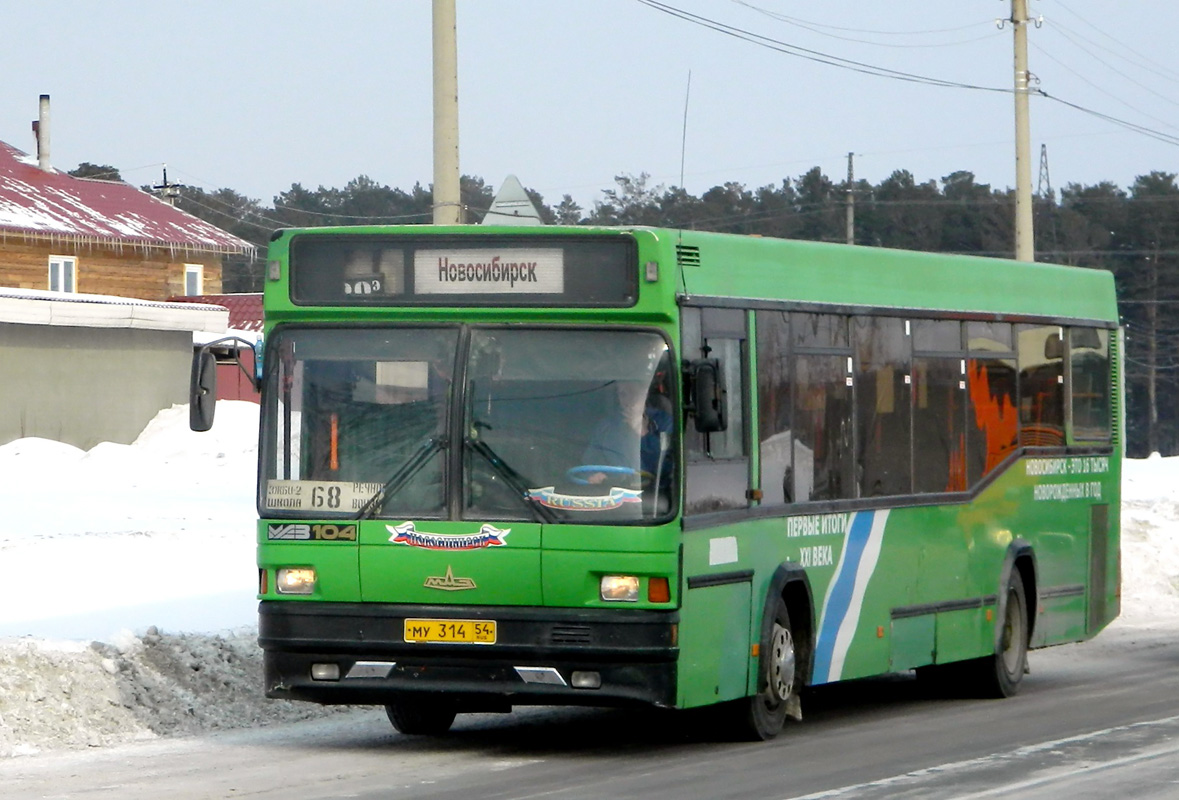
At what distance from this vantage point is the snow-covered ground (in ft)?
38.6

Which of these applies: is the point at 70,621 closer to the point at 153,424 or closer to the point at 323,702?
the point at 323,702

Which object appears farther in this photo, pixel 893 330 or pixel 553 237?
pixel 893 330

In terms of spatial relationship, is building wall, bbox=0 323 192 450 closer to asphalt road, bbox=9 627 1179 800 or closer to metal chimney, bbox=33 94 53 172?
metal chimney, bbox=33 94 53 172

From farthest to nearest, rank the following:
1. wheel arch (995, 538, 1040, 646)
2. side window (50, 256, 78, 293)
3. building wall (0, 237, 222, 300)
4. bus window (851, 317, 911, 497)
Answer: side window (50, 256, 78, 293)
building wall (0, 237, 222, 300)
wheel arch (995, 538, 1040, 646)
bus window (851, 317, 911, 497)

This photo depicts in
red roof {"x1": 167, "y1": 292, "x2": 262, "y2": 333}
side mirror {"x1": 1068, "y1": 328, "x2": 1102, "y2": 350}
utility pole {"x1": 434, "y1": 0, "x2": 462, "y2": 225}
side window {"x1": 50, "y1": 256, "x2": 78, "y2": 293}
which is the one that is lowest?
side mirror {"x1": 1068, "y1": 328, "x2": 1102, "y2": 350}

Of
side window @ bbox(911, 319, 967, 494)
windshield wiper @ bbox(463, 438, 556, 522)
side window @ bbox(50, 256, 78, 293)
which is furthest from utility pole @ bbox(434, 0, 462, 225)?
side window @ bbox(50, 256, 78, 293)

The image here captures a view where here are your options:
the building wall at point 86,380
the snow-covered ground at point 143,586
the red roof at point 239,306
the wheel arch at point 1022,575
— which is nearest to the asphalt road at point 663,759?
the snow-covered ground at point 143,586

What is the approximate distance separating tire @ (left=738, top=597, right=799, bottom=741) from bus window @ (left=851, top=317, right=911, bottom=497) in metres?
1.26

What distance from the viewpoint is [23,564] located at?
20125mm

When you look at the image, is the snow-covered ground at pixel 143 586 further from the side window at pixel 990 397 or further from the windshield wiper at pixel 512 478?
the side window at pixel 990 397

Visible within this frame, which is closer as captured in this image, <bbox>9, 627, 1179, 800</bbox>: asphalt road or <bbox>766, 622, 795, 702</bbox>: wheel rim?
<bbox>9, 627, 1179, 800</bbox>: asphalt road

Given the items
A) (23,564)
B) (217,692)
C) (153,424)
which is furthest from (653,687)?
(153,424)

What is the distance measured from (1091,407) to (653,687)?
6763mm

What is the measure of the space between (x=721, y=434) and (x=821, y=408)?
1.35m
